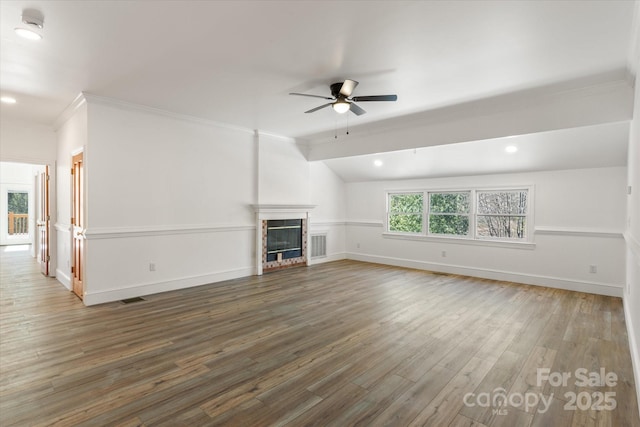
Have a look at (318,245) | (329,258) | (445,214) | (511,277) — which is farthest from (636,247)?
(329,258)

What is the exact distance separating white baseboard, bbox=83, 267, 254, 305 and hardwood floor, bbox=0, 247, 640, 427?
25cm

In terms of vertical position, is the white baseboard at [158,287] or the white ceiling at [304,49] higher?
the white ceiling at [304,49]

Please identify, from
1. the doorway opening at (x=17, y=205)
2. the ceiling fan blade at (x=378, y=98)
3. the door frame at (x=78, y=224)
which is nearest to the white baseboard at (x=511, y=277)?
the ceiling fan blade at (x=378, y=98)

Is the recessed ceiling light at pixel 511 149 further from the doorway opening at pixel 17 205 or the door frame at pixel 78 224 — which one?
the doorway opening at pixel 17 205

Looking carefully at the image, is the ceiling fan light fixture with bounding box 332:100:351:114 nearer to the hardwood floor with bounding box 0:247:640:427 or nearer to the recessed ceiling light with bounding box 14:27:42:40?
the hardwood floor with bounding box 0:247:640:427

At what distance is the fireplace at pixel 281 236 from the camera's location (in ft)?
20.5

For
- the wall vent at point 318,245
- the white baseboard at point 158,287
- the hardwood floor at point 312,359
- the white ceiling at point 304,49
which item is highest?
the white ceiling at point 304,49

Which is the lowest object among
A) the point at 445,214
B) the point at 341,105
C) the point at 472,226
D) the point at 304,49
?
the point at 472,226

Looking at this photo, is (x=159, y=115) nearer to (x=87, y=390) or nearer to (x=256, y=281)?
(x=256, y=281)

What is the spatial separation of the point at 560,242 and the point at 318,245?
15.3ft

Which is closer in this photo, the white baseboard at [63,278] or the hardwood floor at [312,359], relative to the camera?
the hardwood floor at [312,359]

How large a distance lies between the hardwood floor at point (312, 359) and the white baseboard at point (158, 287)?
0.25 meters

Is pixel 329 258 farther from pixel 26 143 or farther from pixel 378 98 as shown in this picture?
pixel 26 143

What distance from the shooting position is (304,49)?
9.77 feet
